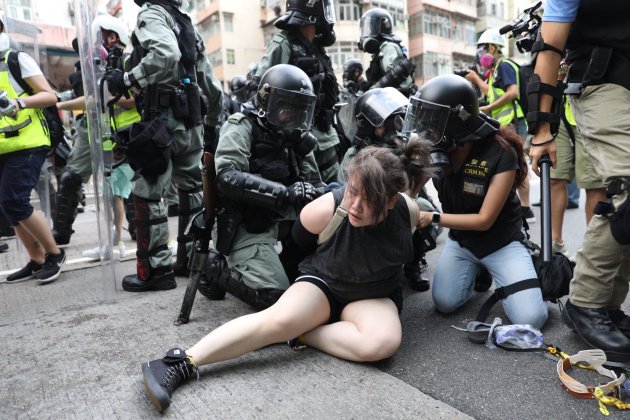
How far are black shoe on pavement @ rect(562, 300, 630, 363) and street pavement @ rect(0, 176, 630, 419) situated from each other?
0.15 meters

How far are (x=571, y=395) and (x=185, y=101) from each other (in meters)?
2.64

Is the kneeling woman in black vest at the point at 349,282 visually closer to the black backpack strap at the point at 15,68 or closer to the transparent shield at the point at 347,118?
the transparent shield at the point at 347,118

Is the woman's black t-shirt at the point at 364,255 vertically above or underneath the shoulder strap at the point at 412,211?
underneath

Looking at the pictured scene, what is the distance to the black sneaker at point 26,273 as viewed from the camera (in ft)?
11.5

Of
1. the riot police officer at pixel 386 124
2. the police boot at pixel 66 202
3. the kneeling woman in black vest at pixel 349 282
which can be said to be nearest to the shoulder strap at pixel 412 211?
the kneeling woman in black vest at pixel 349 282

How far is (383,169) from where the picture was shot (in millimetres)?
1855

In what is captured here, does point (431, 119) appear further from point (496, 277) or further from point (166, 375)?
point (166, 375)

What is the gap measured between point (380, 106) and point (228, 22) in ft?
103

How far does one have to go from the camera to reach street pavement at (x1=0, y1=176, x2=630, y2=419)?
1.67 m

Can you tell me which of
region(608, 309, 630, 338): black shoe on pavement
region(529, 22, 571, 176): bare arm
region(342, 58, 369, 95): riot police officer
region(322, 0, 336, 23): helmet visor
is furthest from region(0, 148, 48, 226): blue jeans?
region(342, 58, 369, 95): riot police officer

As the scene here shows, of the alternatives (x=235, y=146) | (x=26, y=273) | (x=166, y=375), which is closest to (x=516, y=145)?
(x=235, y=146)

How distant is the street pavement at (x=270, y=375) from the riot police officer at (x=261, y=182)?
0.28 metres

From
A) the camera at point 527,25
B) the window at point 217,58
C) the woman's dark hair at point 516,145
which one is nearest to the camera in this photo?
the woman's dark hair at point 516,145

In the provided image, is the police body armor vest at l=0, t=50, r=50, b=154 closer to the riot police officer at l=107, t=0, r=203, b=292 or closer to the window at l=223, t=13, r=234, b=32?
the riot police officer at l=107, t=0, r=203, b=292
